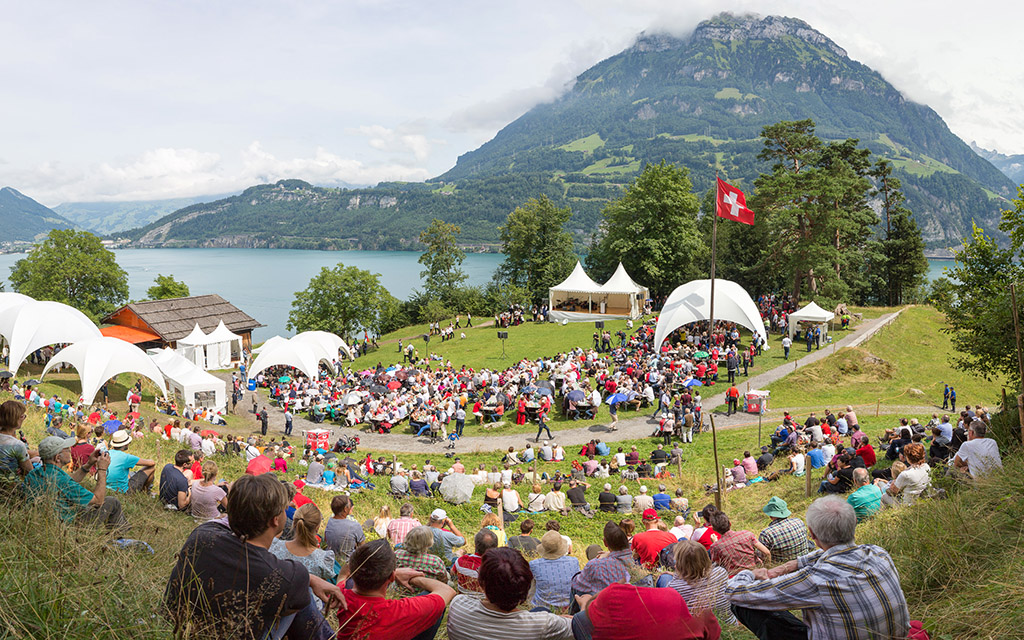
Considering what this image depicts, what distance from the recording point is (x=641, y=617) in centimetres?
292

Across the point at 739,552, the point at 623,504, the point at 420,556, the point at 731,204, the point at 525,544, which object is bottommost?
the point at 623,504

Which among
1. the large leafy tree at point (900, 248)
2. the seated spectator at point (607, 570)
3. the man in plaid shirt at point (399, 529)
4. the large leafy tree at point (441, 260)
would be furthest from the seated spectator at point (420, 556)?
the large leafy tree at point (900, 248)

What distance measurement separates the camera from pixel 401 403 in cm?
1972

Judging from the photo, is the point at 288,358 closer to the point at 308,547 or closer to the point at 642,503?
the point at 642,503

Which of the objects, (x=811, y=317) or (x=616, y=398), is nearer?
(x=616, y=398)

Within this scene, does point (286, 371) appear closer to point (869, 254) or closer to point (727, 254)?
point (727, 254)

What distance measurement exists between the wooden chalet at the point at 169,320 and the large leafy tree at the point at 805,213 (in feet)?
110

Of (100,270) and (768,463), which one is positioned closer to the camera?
(768,463)

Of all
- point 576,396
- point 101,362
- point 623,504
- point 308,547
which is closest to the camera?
point 308,547

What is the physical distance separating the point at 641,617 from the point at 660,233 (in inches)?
1534

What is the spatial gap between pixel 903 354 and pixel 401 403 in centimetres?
2195

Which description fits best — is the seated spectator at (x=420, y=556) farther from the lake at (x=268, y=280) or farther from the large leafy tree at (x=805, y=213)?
the lake at (x=268, y=280)

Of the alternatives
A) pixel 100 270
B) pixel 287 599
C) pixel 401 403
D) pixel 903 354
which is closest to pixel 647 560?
pixel 287 599

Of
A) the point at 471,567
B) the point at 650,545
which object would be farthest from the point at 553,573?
the point at 650,545
